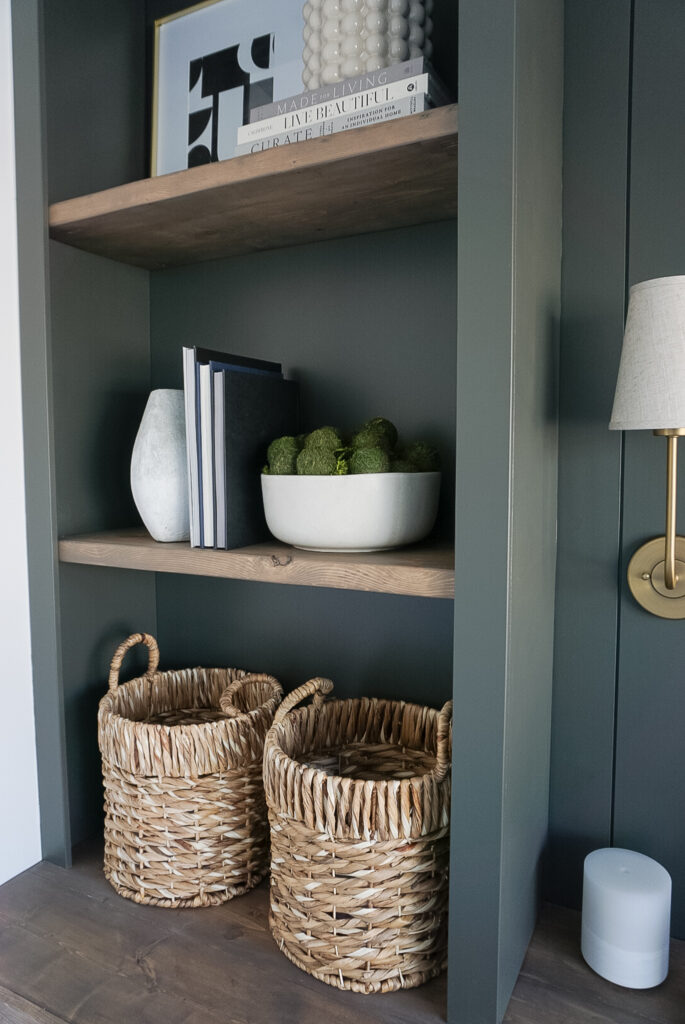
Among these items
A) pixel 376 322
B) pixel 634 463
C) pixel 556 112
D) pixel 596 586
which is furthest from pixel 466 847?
pixel 556 112

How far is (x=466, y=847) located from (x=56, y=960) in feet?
1.86

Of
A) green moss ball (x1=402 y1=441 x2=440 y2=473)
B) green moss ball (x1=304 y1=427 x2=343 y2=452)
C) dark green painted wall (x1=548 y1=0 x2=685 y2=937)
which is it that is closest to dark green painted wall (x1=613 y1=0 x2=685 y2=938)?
dark green painted wall (x1=548 y1=0 x2=685 y2=937)

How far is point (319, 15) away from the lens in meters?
1.00

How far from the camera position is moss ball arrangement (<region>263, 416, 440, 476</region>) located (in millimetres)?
932

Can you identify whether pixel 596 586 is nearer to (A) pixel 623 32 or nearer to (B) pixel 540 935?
(B) pixel 540 935

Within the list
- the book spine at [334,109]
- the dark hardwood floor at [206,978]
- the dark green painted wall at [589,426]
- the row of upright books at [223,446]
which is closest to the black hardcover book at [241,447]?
the row of upright books at [223,446]

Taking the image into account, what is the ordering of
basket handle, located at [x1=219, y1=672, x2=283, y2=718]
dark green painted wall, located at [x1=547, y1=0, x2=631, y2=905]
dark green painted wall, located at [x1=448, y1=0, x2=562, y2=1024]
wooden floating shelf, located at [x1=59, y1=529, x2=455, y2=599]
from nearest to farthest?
dark green painted wall, located at [x1=448, y1=0, x2=562, y2=1024]
wooden floating shelf, located at [x1=59, y1=529, x2=455, y2=599]
dark green painted wall, located at [x1=547, y1=0, x2=631, y2=905]
basket handle, located at [x1=219, y1=672, x2=283, y2=718]

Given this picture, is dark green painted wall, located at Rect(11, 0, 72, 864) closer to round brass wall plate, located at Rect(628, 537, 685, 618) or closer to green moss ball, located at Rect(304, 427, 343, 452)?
green moss ball, located at Rect(304, 427, 343, 452)

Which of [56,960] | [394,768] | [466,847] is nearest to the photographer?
[466,847]

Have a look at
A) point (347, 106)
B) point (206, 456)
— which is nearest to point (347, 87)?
point (347, 106)

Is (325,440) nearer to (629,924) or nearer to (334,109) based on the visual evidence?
(334,109)

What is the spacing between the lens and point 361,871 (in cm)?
84

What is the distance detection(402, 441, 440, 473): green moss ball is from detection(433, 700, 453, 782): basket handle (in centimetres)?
33

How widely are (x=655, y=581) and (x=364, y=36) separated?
843 millimetres
